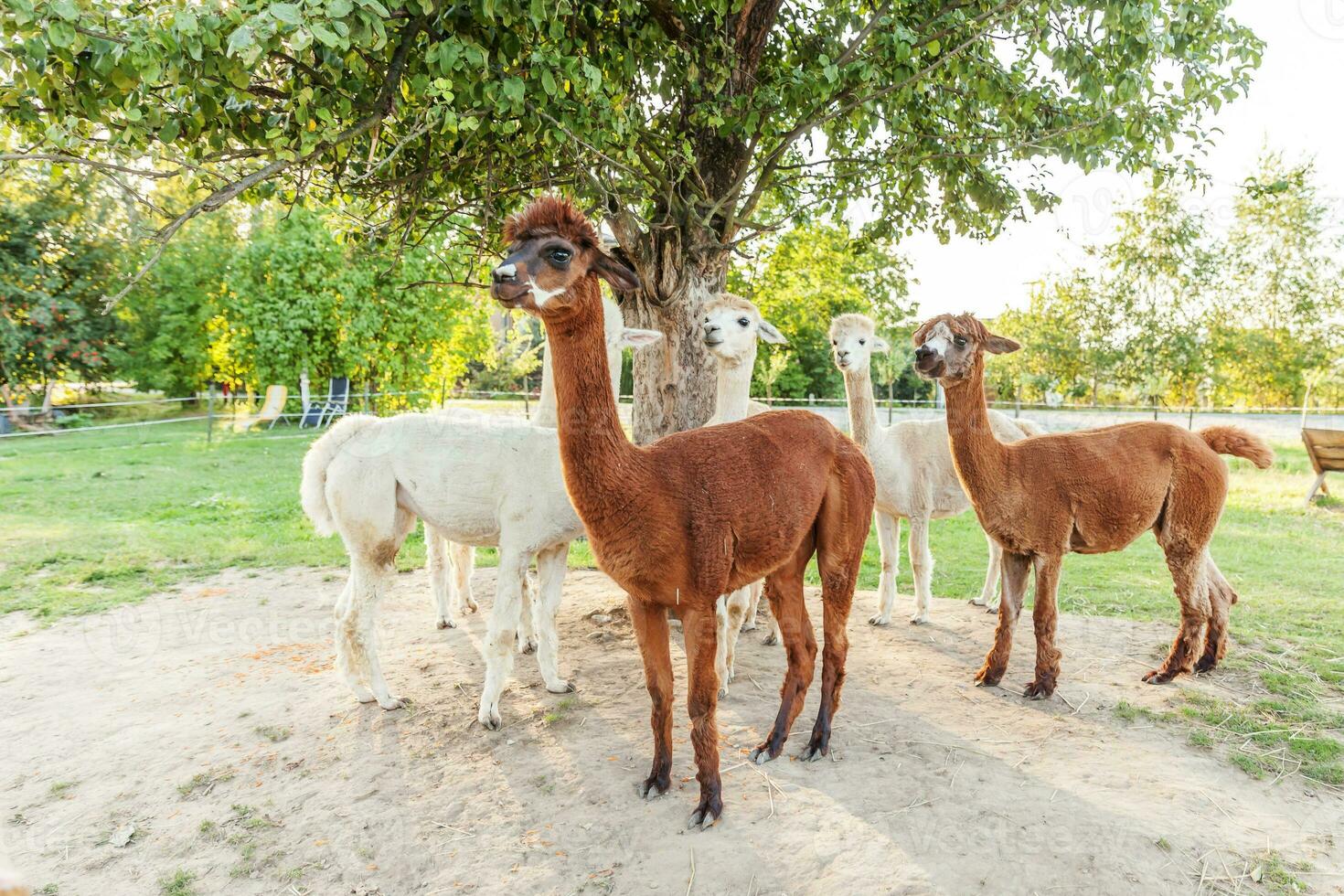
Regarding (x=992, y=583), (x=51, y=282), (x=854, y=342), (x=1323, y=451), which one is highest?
(x=51, y=282)

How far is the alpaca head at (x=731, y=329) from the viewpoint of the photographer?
4.79 meters

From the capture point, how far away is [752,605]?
5.50 meters

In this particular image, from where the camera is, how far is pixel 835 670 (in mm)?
3811

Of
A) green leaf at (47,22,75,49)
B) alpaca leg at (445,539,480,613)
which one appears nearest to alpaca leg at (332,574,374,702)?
alpaca leg at (445,539,480,613)

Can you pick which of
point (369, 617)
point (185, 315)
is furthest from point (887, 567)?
point (185, 315)

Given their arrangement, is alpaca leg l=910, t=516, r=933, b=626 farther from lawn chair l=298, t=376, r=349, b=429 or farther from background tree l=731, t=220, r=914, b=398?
lawn chair l=298, t=376, r=349, b=429

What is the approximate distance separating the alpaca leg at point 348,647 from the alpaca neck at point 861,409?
375 cm

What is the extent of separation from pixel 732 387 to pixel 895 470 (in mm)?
1812

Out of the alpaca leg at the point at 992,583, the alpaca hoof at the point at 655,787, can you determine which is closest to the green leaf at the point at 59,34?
the alpaca hoof at the point at 655,787

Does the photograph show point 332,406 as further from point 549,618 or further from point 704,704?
point 704,704

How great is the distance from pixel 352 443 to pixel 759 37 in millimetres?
4085

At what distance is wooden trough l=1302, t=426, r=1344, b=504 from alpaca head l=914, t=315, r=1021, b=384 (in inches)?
384

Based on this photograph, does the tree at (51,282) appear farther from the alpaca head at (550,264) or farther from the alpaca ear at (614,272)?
the alpaca ear at (614,272)

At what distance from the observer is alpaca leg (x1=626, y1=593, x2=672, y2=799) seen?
128 inches
